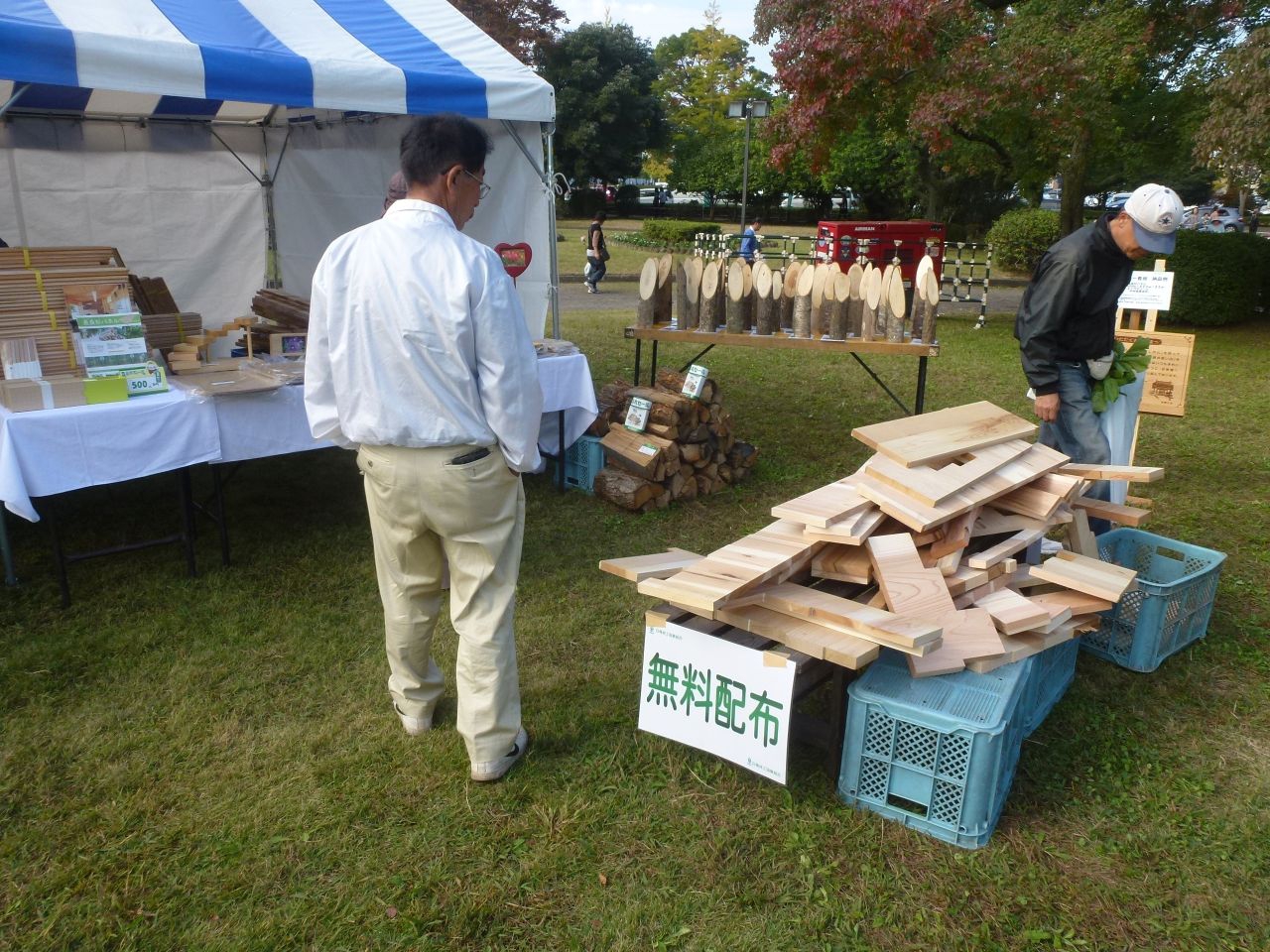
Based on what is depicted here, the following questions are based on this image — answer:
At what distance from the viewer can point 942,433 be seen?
3.72 metres

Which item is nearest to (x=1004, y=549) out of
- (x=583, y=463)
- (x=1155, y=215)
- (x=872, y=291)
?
(x=1155, y=215)

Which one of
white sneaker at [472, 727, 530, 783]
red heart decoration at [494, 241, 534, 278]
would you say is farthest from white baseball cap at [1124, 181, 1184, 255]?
red heart decoration at [494, 241, 534, 278]

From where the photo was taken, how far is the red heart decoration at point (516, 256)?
590 cm

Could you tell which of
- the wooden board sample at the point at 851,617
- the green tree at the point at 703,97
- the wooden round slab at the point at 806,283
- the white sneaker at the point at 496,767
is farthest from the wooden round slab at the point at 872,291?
the green tree at the point at 703,97

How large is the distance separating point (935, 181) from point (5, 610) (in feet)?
85.7

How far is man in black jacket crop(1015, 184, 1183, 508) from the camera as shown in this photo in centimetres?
392

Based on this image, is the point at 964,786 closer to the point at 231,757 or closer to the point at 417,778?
the point at 417,778

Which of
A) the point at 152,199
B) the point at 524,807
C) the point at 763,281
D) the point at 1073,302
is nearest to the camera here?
the point at 524,807

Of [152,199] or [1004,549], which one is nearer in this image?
[1004,549]

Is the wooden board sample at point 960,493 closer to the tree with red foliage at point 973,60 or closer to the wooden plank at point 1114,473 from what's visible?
the wooden plank at point 1114,473

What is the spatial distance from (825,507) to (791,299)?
3152mm

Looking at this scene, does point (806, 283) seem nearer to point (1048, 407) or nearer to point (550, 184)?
point (550, 184)

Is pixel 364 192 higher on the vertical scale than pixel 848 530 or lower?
higher

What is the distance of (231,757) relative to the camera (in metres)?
3.05
